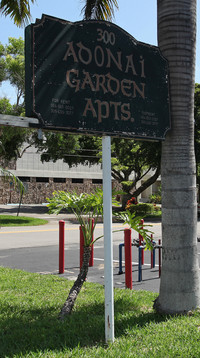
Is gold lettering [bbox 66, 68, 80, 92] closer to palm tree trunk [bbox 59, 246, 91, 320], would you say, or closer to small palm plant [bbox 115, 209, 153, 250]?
small palm plant [bbox 115, 209, 153, 250]

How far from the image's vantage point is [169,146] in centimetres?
560

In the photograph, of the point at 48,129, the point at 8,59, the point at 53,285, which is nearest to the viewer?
the point at 48,129

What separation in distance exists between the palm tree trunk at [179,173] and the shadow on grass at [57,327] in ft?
1.68

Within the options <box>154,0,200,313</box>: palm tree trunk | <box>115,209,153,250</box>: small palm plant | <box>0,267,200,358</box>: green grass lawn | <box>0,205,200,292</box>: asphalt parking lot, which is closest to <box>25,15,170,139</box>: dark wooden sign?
<box>154,0,200,313</box>: palm tree trunk

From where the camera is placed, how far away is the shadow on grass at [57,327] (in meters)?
A: 4.35

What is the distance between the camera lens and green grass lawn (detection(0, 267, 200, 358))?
4105 mm

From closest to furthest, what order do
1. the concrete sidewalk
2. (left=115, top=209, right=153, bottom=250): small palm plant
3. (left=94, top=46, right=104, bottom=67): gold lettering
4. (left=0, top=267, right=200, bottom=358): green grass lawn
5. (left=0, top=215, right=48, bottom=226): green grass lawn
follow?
(left=0, top=267, right=200, bottom=358): green grass lawn, (left=94, top=46, right=104, bottom=67): gold lettering, (left=115, top=209, right=153, bottom=250): small palm plant, the concrete sidewalk, (left=0, top=215, right=48, bottom=226): green grass lawn

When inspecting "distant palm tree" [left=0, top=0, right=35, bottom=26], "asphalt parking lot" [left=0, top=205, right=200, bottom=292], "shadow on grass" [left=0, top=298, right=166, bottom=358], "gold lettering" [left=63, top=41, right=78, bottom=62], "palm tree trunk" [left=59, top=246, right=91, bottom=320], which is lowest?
"asphalt parking lot" [left=0, top=205, right=200, bottom=292]

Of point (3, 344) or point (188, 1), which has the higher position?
point (188, 1)

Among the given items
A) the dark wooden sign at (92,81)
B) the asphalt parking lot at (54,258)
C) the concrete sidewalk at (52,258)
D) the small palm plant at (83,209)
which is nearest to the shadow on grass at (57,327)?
the small palm plant at (83,209)

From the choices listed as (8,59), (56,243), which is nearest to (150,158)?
(8,59)

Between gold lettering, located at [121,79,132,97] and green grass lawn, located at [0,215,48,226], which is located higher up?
gold lettering, located at [121,79,132,97]

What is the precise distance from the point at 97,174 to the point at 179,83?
44591 millimetres

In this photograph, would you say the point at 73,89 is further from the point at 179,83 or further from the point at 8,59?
the point at 8,59
